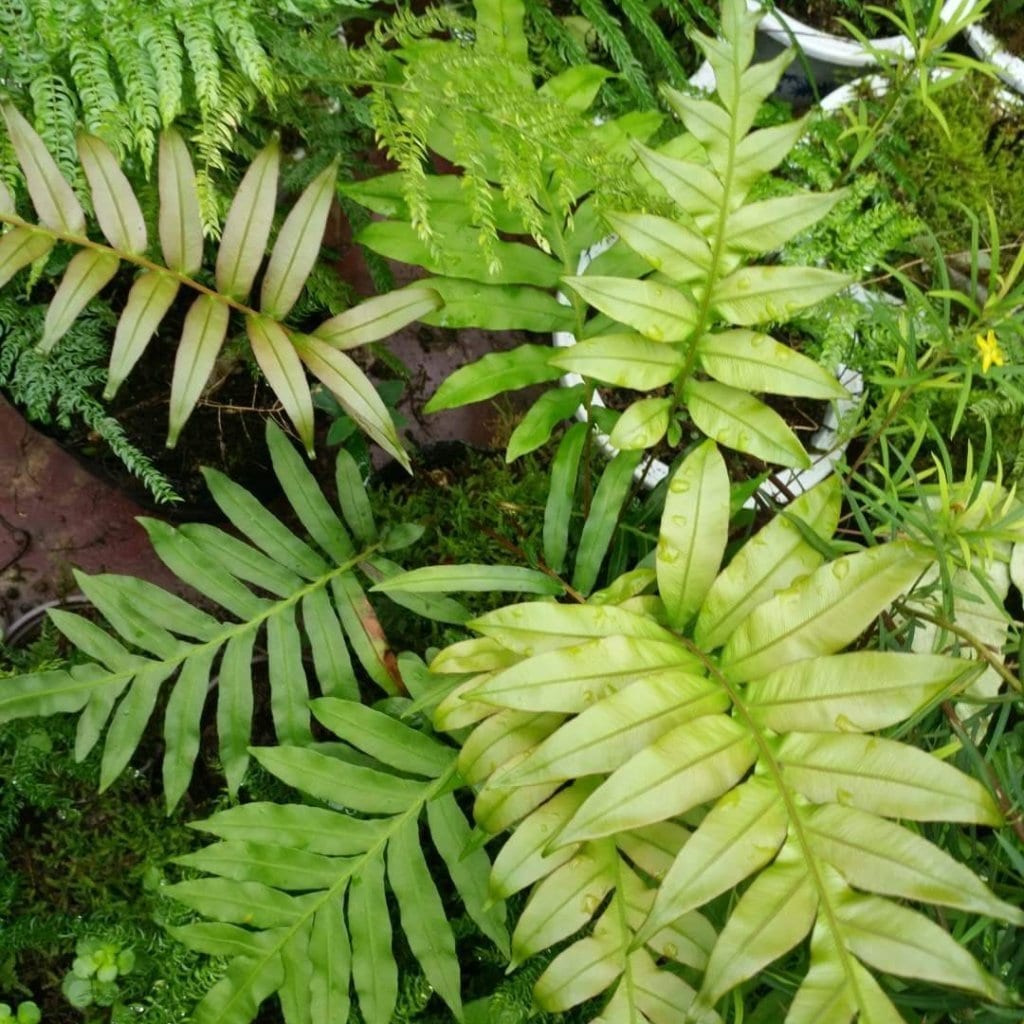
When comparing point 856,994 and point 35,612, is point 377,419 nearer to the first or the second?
point 856,994

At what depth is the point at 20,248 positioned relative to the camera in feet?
3.01

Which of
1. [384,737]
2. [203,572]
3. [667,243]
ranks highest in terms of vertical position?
[667,243]

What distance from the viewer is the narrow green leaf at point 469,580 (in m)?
1.15

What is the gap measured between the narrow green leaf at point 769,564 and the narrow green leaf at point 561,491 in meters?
0.31

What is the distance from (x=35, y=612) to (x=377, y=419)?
97 centimetres

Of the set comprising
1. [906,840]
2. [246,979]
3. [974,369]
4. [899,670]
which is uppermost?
[974,369]

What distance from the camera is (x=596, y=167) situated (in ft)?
3.64

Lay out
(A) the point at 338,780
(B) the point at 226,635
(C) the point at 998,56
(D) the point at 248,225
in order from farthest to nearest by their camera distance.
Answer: (C) the point at 998,56 → (B) the point at 226,635 → (A) the point at 338,780 → (D) the point at 248,225

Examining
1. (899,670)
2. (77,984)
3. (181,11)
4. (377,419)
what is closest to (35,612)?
(77,984)

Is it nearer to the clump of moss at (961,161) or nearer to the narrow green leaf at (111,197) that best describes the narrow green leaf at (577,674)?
the narrow green leaf at (111,197)

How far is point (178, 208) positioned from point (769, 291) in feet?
2.22

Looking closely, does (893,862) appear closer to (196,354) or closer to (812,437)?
(196,354)

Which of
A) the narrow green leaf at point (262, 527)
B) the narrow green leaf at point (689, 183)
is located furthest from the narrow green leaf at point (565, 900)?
the narrow green leaf at point (689, 183)

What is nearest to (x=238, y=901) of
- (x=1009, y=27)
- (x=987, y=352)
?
(x=987, y=352)
